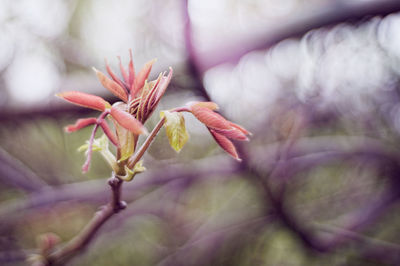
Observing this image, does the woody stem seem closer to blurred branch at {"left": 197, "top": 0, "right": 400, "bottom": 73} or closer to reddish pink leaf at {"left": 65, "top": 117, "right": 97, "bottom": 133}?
reddish pink leaf at {"left": 65, "top": 117, "right": 97, "bottom": 133}

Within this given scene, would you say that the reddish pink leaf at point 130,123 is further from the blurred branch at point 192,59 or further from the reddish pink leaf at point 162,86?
the blurred branch at point 192,59

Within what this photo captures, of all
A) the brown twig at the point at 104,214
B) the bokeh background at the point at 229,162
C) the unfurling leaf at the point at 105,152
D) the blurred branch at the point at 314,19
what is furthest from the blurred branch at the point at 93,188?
the unfurling leaf at the point at 105,152

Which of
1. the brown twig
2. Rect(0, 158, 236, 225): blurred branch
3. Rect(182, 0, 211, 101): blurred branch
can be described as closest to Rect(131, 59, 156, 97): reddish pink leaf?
the brown twig

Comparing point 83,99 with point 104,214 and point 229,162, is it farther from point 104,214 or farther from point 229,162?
point 229,162

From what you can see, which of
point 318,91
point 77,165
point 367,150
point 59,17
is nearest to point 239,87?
point 318,91

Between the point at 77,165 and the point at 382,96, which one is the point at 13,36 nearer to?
the point at 77,165
